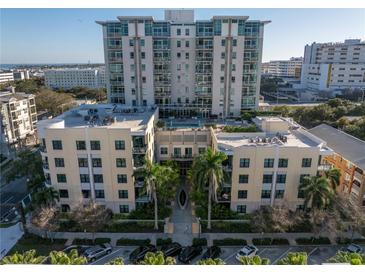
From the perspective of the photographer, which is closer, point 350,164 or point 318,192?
point 318,192

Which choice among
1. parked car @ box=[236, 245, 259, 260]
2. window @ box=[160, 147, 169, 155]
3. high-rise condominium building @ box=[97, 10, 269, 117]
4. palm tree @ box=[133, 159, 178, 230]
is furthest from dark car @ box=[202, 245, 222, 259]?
high-rise condominium building @ box=[97, 10, 269, 117]

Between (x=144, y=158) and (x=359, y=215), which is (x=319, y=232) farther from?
(x=144, y=158)

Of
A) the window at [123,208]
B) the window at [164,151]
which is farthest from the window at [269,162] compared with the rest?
the window at [123,208]

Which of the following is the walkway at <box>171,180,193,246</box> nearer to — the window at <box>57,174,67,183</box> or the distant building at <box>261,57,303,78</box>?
the window at <box>57,174,67,183</box>

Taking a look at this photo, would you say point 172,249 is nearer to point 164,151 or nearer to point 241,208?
point 241,208

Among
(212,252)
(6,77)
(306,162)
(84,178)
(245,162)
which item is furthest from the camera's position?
(6,77)

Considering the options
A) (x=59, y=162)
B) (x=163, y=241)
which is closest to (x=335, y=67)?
(x=163, y=241)

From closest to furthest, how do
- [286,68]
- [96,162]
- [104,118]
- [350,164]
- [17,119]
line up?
[96,162] < [350,164] < [104,118] < [17,119] < [286,68]
